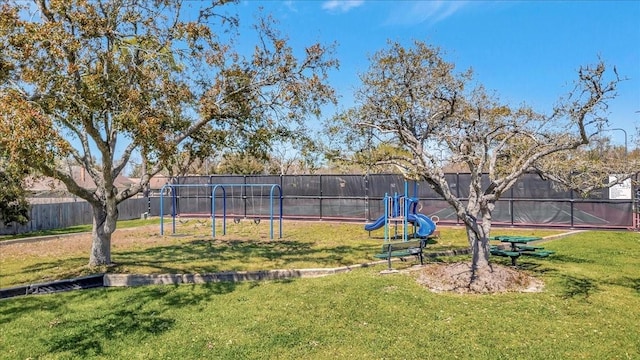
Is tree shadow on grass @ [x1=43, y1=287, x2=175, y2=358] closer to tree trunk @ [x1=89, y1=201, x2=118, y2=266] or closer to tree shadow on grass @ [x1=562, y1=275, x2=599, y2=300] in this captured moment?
tree trunk @ [x1=89, y1=201, x2=118, y2=266]

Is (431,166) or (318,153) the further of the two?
(318,153)

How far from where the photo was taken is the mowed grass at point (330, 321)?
15.5 feet

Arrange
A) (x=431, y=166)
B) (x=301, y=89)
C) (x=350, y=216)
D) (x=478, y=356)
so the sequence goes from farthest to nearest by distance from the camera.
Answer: (x=350, y=216) → (x=301, y=89) → (x=431, y=166) → (x=478, y=356)

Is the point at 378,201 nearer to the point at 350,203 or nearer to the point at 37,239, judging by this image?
the point at 350,203

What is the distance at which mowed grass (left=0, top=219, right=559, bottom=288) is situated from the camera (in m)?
9.05

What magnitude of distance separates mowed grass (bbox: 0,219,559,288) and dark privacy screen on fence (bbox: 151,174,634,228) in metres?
1.53

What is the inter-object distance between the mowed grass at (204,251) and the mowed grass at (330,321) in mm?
1556

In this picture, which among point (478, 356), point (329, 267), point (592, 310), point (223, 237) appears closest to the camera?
point (478, 356)

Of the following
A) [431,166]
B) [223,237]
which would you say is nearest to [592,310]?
[431,166]

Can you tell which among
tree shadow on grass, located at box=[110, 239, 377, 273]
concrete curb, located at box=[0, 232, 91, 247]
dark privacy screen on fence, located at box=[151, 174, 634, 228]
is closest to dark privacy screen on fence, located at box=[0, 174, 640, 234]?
dark privacy screen on fence, located at box=[151, 174, 634, 228]

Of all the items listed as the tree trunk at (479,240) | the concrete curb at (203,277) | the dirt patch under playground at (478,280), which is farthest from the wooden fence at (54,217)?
the tree trunk at (479,240)

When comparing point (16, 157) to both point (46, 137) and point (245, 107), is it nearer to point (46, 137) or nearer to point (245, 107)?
point (46, 137)

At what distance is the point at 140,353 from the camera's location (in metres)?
4.78

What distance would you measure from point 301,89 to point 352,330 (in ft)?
19.9
